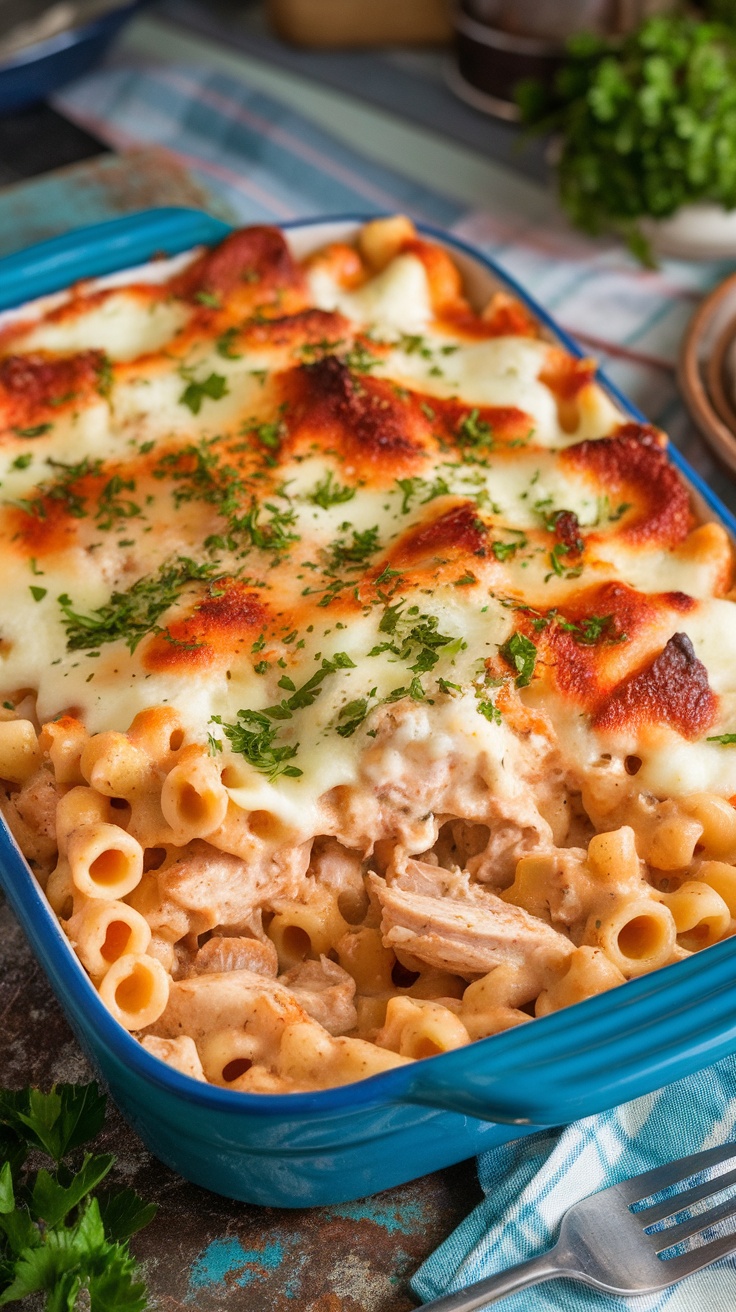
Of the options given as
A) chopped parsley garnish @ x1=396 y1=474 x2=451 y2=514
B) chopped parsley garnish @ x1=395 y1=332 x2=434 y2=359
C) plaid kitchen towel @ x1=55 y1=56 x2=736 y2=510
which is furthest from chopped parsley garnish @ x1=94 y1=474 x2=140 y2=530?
plaid kitchen towel @ x1=55 y1=56 x2=736 y2=510

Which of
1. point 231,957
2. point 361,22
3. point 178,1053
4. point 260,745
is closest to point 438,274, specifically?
point 260,745

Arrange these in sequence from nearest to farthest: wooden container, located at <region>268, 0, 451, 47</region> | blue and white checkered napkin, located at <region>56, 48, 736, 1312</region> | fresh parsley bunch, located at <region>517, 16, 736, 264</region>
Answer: blue and white checkered napkin, located at <region>56, 48, 736, 1312</region>
fresh parsley bunch, located at <region>517, 16, 736, 264</region>
wooden container, located at <region>268, 0, 451, 47</region>

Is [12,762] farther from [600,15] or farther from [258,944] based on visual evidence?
[600,15]

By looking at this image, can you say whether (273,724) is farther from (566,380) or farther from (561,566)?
(566,380)

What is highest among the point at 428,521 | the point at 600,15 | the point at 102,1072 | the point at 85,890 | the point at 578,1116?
the point at 600,15

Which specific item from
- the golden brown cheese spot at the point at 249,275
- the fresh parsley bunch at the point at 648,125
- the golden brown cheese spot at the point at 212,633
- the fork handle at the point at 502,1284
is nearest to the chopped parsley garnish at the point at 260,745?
the golden brown cheese spot at the point at 212,633

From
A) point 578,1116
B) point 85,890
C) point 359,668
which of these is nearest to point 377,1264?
point 578,1116

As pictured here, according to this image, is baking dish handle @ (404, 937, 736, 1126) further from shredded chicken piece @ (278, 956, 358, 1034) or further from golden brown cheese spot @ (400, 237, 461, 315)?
golden brown cheese spot @ (400, 237, 461, 315)
